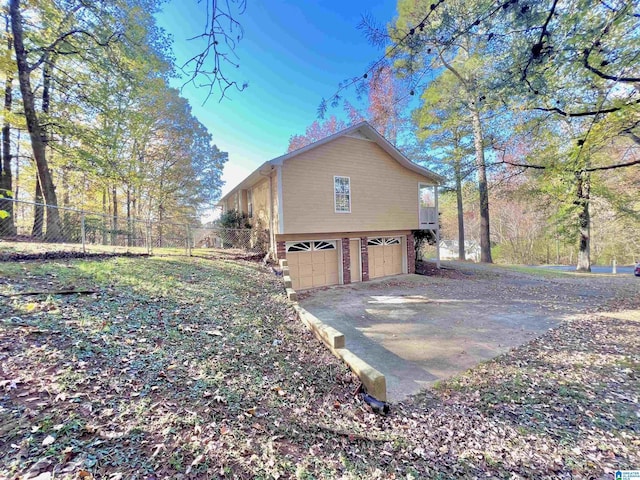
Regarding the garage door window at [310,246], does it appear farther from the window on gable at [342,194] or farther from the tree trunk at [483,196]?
the tree trunk at [483,196]

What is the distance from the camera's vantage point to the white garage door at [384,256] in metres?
12.6

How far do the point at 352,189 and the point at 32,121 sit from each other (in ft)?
33.7

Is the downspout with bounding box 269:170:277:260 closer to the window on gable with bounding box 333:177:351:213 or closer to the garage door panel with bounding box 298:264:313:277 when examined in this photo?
the garage door panel with bounding box 298:264:313:277

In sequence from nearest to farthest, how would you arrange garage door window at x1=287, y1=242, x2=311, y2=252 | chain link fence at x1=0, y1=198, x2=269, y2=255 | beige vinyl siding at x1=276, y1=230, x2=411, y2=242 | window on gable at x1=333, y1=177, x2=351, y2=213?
1. chain link fence at x1=0, y1=198, x2=269, y2=255
2. beige vinyl siding at x1=276, y1=230, x2=411, y2=242
3. garage door window at x1=287, y1=242, x2=311, y2=252
4. window on gable at x1=333, y1=177, x2=351, y2=213

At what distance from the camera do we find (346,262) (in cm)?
1155

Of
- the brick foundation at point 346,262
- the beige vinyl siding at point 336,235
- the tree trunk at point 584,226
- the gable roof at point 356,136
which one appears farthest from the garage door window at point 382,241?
the tree trunk at point 584,226

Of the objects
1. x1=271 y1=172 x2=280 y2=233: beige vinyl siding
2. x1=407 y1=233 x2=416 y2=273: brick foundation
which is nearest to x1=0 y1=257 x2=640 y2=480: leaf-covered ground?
x1=271 y1=172 x2=280 y2=233: beige vinyl siding

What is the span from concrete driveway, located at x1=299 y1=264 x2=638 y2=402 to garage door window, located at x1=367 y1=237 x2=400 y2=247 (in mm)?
1779

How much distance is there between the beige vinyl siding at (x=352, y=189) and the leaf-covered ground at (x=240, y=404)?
5.76m

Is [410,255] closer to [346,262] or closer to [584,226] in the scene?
[346,262]

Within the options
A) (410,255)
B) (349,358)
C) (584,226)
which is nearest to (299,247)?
(410,255)

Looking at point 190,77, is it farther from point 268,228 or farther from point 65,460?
point 268,228

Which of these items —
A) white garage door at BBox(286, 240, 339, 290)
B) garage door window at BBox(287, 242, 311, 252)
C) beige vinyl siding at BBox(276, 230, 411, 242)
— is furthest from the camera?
white garage door at BBox(286, 240, 339, 290)

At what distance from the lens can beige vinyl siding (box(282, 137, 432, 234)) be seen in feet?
31.9
